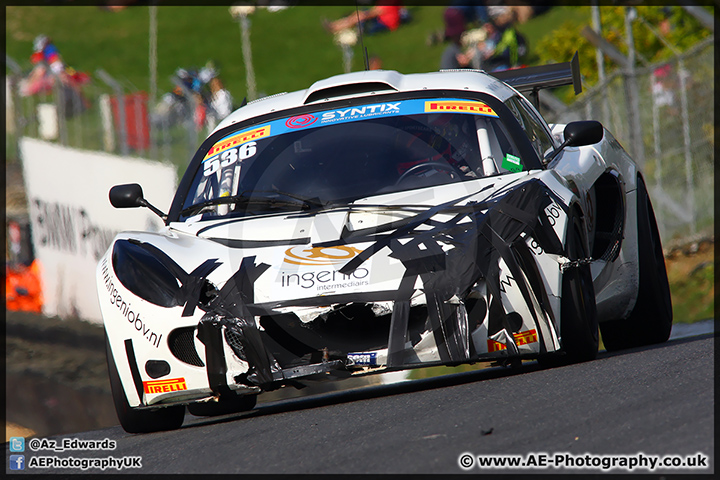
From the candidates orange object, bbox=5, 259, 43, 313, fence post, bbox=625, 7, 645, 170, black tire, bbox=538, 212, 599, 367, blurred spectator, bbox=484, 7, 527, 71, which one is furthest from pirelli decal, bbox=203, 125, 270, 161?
blurred spectator, bbox=484, 7, 527, 71

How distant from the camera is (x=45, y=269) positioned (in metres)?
16.6

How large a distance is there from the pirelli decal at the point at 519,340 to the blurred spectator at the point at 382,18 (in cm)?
3649

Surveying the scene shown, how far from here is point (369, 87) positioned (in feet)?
19.8

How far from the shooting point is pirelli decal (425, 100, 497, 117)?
5.64 meters

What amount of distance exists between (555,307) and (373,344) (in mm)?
776

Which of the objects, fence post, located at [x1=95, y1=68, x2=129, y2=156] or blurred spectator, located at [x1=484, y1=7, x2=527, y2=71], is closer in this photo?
fence post, located at [x1=95, y1=68, x2=129, y2=156]

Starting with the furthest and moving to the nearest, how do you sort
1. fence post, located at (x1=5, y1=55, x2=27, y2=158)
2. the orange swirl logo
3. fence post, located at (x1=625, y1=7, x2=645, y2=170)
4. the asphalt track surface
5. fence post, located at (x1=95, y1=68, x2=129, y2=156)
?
fence post, located at (x1=5, y1=55, x2=27, y2=158) → fence post, located at (x1=95, y1=68, x2=129, y2=156) → fence post, located at (x1=625, y1=7, x2=645, y2=170) → the orange swirl logo → the asphalt track surface

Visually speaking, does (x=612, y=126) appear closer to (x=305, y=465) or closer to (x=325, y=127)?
(x=325, y=127)

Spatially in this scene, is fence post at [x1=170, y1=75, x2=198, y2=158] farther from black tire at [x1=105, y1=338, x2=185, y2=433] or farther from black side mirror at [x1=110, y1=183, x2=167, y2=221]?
black tire at [x1=105, y1=338, x2=185, y2=433]

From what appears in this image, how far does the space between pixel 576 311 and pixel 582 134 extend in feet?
3.68

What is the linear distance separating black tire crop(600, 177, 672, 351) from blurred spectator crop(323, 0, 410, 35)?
3441cm

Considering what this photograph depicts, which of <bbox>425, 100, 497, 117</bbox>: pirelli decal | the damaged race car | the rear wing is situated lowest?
the damaged race car

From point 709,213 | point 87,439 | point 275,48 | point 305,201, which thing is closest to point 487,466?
point 305,201
